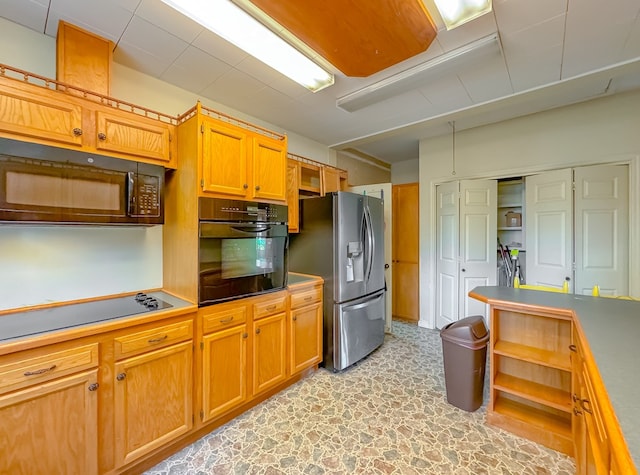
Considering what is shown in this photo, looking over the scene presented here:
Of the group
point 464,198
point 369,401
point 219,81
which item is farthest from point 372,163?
point 369,401

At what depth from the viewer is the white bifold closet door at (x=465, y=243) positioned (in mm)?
3523

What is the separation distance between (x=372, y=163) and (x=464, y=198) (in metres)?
1.97

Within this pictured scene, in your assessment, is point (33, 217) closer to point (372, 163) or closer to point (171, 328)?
point (171, 328)

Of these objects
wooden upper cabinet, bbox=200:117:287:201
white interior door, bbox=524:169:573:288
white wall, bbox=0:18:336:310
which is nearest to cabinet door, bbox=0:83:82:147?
white wall, bbox=0:18:336:310

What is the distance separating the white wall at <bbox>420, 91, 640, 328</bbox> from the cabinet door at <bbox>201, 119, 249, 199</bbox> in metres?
2.87

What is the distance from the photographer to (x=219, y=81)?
94.3 inches

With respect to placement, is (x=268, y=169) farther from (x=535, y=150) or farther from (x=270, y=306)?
(x=535, y=150)

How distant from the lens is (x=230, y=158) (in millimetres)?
2074

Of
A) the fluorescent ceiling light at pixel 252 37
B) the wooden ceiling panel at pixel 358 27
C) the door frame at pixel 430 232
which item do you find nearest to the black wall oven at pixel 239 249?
the fluorescent ceiling light at pixel 252 37

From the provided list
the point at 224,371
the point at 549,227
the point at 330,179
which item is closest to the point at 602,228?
the point at 549,227

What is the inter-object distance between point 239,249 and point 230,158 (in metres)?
0.70

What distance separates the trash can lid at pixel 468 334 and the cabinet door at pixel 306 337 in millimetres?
1176

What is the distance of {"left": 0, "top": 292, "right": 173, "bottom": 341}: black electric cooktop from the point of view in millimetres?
1358

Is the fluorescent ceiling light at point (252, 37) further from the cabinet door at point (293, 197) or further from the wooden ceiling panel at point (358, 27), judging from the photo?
the cabinet door at point (293, 197)
